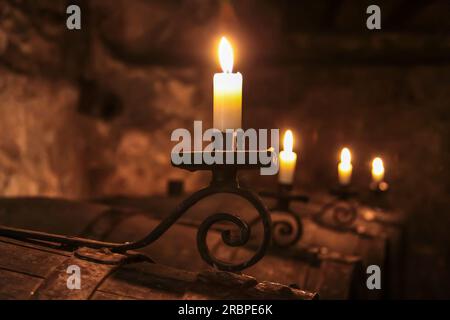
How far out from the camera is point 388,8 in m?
4.68

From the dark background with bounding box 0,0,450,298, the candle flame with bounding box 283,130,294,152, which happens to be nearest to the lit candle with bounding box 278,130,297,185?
the candle flame with bounding box 283,130,294,152

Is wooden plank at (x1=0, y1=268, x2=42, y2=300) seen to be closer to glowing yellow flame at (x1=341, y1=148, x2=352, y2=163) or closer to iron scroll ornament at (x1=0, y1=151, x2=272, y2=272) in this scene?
iron scroll ornament at (x1=0, y1=151, x2=272, y2=272)

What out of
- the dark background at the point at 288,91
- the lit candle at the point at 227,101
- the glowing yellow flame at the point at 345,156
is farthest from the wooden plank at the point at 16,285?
the dark background at the point at 288,91

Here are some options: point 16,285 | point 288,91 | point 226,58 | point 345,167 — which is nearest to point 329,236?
point 345,167

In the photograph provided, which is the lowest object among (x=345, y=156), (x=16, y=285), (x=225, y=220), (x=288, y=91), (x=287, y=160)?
(x=16, y=285)

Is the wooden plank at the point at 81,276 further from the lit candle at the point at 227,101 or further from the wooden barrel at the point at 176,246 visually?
the wooden barrel at the point at 176,246

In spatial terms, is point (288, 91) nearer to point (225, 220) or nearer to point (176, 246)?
point (176, 246)

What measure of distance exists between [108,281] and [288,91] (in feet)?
12.8

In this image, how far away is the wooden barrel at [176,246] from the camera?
2.34 meters

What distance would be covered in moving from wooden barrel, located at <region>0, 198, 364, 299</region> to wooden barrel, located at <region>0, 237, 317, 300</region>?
0.78m

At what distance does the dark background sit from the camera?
15.5 ft

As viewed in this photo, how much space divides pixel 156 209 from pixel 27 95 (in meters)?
1.40

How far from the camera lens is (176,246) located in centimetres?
240
